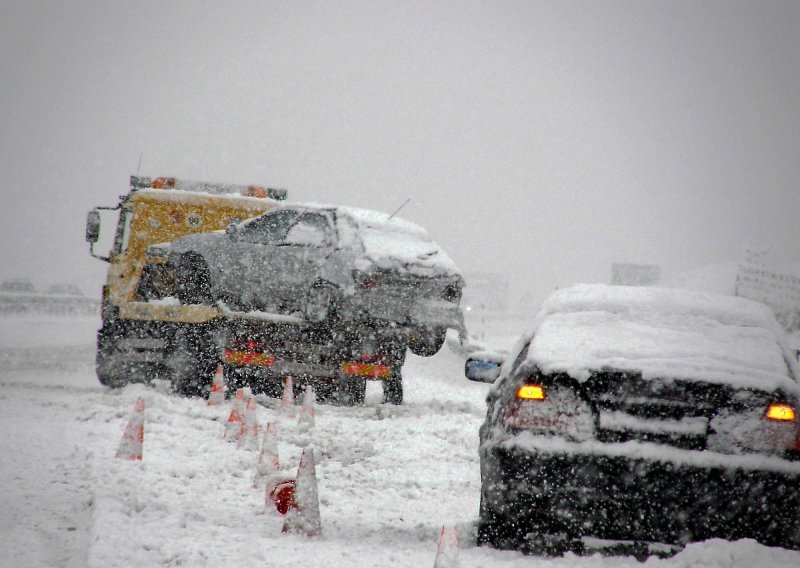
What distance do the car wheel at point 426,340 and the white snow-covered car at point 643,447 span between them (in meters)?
5.81

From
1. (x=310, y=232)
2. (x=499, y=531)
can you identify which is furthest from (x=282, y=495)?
(x=310, y=232)

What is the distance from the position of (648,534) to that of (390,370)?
680 centimetres

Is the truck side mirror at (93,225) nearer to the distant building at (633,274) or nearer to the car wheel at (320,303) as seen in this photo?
the car wheel at (320,303)

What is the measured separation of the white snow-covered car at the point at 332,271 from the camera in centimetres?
977

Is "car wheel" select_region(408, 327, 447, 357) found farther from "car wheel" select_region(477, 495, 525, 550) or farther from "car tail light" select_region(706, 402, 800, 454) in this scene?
"car tail light" select_region(706, 402, 800, 454)

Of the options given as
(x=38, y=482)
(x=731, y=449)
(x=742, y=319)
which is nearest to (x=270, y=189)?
(x=38, y=482)

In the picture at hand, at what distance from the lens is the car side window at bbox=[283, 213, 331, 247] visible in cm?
1039

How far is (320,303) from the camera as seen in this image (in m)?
9.88

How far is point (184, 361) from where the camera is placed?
10.9m

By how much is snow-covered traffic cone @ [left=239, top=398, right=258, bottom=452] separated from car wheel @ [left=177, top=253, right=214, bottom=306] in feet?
13.2

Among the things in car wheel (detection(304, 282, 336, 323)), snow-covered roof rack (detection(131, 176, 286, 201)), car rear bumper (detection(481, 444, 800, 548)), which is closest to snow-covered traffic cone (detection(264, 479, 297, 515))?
car rear bumper (detection(481, 444, 800, 548))

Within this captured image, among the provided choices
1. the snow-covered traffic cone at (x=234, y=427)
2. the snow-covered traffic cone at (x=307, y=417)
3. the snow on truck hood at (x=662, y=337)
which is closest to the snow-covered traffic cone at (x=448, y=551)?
the snow on truck hood at (x=662, y=337)

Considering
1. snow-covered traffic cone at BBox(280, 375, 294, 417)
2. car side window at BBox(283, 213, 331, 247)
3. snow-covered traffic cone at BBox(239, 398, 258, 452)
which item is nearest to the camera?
snow-covered traffic cone at BBox(239, 398, 258, 452)

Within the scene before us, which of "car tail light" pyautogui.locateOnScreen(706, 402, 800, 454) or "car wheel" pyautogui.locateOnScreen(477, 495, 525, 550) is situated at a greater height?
"car tail light" pyautogui.locateOnScreen(706, 402, 800, 454)
